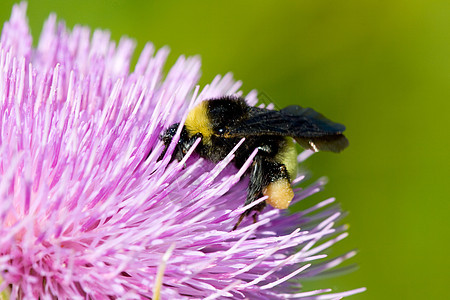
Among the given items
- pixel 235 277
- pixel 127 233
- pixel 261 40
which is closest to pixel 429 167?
pixel 261 40

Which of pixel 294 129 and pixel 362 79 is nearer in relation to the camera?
pixel 294 129

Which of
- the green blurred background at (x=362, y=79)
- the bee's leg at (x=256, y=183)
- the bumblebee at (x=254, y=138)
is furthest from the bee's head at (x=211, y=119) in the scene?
the green blurred background at (x=362, y=79)

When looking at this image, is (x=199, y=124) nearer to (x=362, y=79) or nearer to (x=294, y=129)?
(x=294, y=129)

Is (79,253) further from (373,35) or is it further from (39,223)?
(373,35)

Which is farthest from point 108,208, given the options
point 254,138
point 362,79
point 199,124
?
point 362,79

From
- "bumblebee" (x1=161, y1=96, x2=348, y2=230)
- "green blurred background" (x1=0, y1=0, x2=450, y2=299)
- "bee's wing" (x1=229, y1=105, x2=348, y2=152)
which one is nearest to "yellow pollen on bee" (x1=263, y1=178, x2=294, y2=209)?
"bumblebee" (x1=161, y1=96, x2=348, y2=230)

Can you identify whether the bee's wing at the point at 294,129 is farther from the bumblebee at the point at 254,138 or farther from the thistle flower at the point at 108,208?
the thistle flower at the point at 108,208
